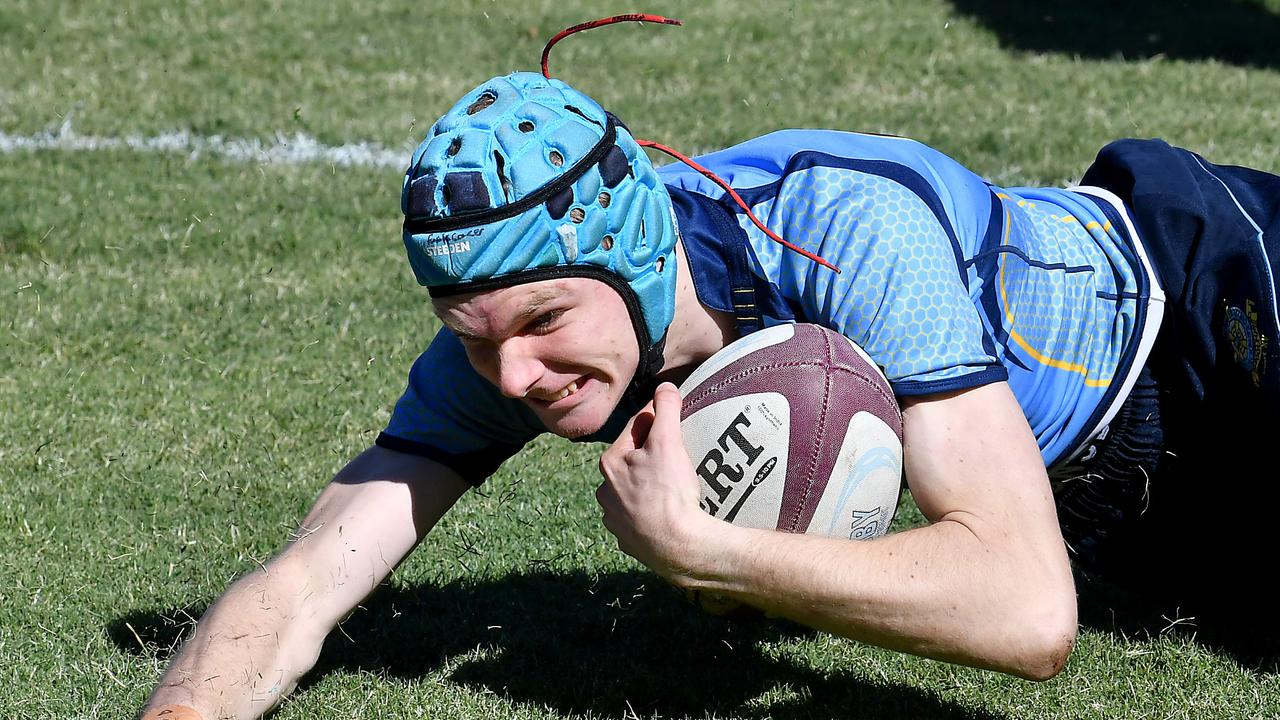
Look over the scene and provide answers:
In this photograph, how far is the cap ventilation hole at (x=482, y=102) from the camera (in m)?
3.26

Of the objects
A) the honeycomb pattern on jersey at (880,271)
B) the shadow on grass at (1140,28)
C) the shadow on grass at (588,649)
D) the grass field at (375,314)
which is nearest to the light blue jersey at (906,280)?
the honeycomb pattern on jersey at (880,271)

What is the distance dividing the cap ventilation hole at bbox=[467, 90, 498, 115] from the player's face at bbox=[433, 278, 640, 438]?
0.43 metres

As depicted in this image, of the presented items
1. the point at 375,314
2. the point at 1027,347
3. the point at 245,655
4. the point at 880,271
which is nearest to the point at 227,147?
the point at 375,314

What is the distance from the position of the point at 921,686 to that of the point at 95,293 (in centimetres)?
455

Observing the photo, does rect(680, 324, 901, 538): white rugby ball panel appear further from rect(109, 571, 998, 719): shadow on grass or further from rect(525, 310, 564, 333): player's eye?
rect(109, 571, 998, 719): shadow on grass

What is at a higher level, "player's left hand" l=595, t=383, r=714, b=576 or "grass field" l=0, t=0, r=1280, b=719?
"player's left hand" l=595, t=383, r=714, b=576

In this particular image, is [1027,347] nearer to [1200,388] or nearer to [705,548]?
[1200,388]

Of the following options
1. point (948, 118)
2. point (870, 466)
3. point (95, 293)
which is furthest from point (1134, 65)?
point (870, 466)

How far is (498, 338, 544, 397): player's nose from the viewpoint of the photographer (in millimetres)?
3250

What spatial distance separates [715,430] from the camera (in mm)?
3385

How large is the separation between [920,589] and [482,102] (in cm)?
148

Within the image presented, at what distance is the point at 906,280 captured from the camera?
10.3ft

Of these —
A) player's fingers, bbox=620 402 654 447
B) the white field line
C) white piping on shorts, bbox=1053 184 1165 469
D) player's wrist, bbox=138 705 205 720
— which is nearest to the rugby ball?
player's fingers, bbox=620 402 654 447

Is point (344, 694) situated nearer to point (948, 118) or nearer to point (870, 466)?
point (870, 466)
